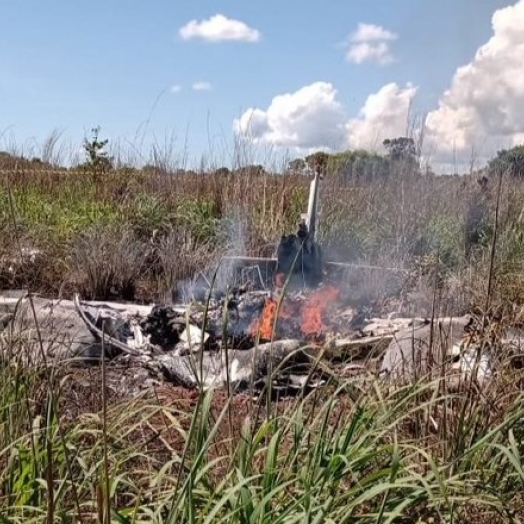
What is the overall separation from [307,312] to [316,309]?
10 cm

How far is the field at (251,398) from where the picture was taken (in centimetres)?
194

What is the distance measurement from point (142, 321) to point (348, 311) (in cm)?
158

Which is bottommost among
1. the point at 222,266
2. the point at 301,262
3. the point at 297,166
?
the point at 222,266

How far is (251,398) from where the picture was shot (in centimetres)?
235

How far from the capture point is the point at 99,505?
144 centimetres

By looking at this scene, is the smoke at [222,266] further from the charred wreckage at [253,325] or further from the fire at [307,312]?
the fire at [307,312]

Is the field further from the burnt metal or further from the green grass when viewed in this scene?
the burnt metal

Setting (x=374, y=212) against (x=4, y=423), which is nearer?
(x=4, y=423)

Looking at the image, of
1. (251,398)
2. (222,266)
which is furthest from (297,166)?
(251,398)

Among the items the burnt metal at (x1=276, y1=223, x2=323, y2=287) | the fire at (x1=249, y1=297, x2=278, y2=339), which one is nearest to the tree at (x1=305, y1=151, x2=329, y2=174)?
the burnt metal at (x1=276, y1=223, x2=323, y2=287)

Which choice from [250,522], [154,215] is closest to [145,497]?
[250,522]

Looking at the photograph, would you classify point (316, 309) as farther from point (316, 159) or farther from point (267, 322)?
point (316, 159)

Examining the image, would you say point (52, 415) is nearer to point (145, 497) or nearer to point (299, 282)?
point (145, 497)

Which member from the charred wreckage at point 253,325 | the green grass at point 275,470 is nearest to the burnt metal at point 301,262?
the charred wreckage at point 253,325
